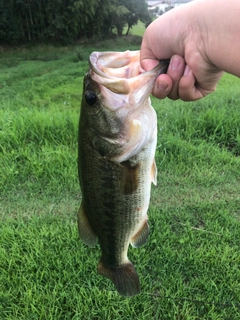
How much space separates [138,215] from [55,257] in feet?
4.44

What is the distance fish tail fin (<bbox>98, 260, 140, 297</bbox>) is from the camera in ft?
6.34

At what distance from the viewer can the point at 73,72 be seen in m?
15.5

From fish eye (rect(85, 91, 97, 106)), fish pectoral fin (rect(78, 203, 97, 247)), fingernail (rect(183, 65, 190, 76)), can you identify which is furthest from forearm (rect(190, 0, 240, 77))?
fish pectoral fin (rect(78, 203, 97, 247))

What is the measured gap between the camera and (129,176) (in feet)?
5.41

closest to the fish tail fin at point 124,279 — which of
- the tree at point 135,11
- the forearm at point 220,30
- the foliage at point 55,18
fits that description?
the forearm at point 220,30

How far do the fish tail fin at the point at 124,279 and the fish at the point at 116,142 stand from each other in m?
0.20

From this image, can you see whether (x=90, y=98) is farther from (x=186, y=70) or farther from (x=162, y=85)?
(x=186, y=70)

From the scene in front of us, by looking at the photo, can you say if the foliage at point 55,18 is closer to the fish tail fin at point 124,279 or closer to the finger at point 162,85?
the finger at point 162,85

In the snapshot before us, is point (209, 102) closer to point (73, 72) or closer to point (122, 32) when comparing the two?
point (73, 72)

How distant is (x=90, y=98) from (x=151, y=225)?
1.95 meters

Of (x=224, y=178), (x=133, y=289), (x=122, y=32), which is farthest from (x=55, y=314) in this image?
(x=122, y=32)

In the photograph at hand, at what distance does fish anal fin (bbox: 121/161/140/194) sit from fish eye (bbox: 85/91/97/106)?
32 cm

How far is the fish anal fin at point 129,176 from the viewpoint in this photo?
5.39 ft

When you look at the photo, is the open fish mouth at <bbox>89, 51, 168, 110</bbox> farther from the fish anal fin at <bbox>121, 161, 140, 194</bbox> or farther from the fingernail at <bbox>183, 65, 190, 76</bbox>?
the fish anal fin at <bbox>121, 161, 140, 194</bbox>
